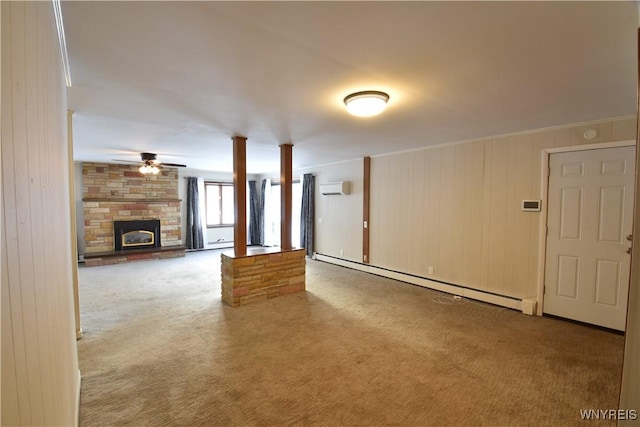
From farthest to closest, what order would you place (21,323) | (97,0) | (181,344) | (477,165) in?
1. (477,165)
2. (181,344)
3. (97,0)
4. (21,323)

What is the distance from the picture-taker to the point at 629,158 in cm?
301

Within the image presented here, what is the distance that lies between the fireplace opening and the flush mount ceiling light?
662 centimetres

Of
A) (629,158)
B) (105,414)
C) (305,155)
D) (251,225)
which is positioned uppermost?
(305,155)

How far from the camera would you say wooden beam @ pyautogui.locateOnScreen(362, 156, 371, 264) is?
18.6 ft

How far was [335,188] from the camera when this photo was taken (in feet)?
20.4

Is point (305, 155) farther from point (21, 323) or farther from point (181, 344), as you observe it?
point (21, 323)

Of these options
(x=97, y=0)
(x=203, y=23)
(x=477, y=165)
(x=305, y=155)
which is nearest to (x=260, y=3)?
(x=203, y=23)

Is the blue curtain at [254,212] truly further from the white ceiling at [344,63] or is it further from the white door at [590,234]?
the white door at [590,234]

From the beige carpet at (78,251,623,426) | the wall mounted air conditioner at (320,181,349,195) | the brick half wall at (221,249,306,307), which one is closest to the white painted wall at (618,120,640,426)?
the beige carpet at (78,251,623,426)

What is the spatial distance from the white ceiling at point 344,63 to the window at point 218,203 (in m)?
5.05

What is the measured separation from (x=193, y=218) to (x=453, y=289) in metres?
6.56

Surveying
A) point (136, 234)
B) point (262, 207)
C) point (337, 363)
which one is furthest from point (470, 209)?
point (136, 234)

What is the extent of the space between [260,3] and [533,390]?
3.10 m

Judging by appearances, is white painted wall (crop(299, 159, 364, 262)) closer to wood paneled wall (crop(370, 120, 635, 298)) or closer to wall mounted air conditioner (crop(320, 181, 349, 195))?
wall mounted air conditioner (crop(320, 181, 349, 195))
